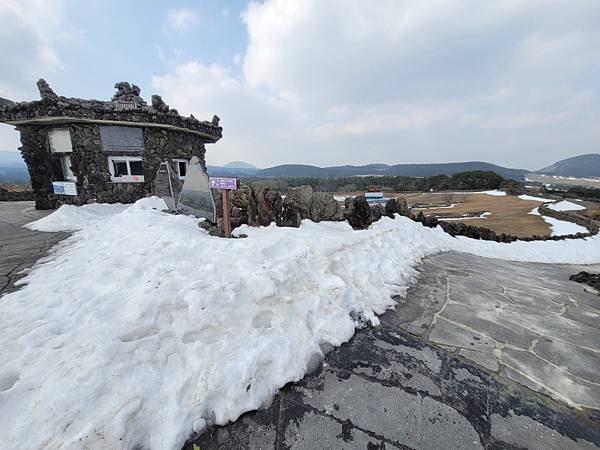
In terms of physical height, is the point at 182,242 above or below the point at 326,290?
above

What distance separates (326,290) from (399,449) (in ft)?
5.53

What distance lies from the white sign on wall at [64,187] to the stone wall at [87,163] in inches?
9.0

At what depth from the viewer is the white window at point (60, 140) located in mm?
11256

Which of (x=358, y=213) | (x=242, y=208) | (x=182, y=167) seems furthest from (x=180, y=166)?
(x=358, y=213)

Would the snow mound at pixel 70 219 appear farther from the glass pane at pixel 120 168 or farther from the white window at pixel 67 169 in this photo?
the white window at pixel 67 169

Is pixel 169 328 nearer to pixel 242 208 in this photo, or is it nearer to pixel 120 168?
pixel 242 208

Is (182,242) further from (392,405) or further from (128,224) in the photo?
(392,405)

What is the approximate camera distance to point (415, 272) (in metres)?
4.94

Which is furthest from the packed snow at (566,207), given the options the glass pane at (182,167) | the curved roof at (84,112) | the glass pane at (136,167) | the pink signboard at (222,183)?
the glass pane at (136,167)

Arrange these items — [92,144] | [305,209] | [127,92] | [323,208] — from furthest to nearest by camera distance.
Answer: [127,92], [92,144], [323,208], [305,209]

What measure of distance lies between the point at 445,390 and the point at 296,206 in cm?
521

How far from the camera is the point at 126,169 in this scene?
12.2m

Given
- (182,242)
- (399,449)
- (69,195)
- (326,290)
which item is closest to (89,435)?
(399,449)

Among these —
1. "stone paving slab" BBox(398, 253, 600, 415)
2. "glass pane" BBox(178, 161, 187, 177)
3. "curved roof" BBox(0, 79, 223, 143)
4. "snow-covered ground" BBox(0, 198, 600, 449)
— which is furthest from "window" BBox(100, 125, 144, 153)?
"stone paving slab" BBox(398, 253, 600, 415)
